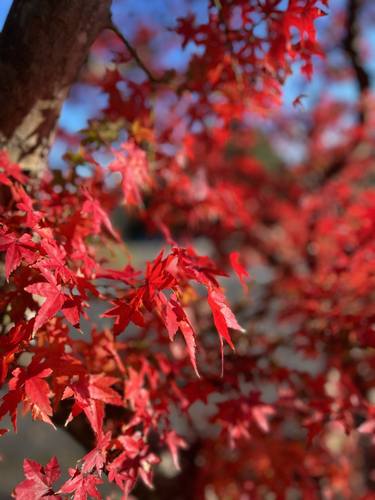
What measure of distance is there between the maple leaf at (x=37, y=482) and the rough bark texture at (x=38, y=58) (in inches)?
45.3

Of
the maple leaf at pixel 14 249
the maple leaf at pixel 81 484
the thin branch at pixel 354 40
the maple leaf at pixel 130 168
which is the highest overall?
the thin branch at pixel 354 40

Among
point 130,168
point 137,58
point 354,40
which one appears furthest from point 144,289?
point 354,40

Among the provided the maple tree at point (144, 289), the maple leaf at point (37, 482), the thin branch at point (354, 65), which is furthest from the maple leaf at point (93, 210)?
the thin branch at point (354, 65)

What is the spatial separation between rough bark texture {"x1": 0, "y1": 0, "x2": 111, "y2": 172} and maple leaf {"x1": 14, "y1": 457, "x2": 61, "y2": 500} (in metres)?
1.15

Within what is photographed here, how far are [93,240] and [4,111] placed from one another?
65 centimetres

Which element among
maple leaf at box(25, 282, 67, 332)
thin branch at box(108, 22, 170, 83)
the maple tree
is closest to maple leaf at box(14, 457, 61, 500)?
the maple tree

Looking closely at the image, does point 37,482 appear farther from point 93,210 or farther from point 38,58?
point 38,58

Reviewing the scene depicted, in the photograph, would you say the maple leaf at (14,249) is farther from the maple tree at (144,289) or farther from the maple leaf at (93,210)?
the maple leaf at (93,210)

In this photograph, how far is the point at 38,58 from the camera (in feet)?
5.85

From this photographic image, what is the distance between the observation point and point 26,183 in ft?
6.43

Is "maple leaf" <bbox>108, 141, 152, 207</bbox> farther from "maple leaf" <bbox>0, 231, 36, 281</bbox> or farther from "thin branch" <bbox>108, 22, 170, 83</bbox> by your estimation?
"maple leaf" <bbox>0, 231, 36, 281</bbox>

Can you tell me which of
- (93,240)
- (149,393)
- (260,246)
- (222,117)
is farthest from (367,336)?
(260,246)

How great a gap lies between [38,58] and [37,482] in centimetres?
143

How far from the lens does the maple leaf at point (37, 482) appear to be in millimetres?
1355
